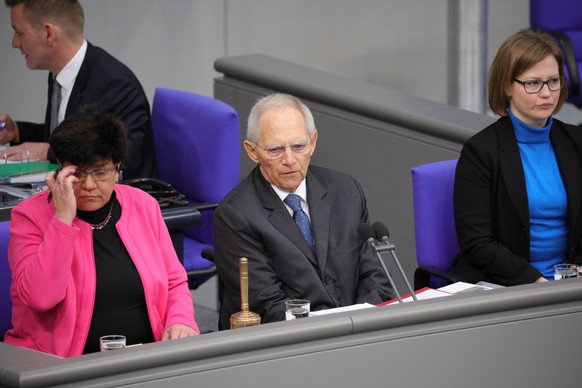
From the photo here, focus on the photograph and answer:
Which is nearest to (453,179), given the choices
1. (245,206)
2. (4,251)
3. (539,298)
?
(245,206)

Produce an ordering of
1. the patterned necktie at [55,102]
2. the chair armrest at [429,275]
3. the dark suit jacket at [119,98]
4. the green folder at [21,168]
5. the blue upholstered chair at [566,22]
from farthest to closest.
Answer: the blue upholstered chair at [566,22] < the patterned necktie at [55,102] < the dark suit jacket at [119,98] < the green folder at [21,168] < the chair armrest at [429,275]

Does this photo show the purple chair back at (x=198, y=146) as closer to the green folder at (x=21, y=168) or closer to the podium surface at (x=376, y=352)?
the green folder at (x=21, y=168)

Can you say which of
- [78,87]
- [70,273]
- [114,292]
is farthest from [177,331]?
[78,87]

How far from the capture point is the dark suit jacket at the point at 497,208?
355cm

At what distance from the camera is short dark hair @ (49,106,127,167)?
2982mm

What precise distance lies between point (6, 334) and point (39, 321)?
0.40 feet

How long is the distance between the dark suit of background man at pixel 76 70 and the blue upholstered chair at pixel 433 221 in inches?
47.8

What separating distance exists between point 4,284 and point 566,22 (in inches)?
155

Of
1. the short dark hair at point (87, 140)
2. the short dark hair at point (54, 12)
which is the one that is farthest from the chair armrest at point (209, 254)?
the short dark hair at point (54, 12)

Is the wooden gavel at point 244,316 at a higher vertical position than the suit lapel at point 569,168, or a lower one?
lower

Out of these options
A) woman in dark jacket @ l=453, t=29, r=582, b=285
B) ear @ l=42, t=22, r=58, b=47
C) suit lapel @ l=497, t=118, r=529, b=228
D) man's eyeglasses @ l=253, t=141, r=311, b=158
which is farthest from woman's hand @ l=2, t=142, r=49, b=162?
suit lapel @ l=497, t=118, r=529, b=228

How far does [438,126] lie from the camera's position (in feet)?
→ 14.7

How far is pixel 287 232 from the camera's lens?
328 centimetres

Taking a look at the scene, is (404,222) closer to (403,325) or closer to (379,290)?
(379,290)
